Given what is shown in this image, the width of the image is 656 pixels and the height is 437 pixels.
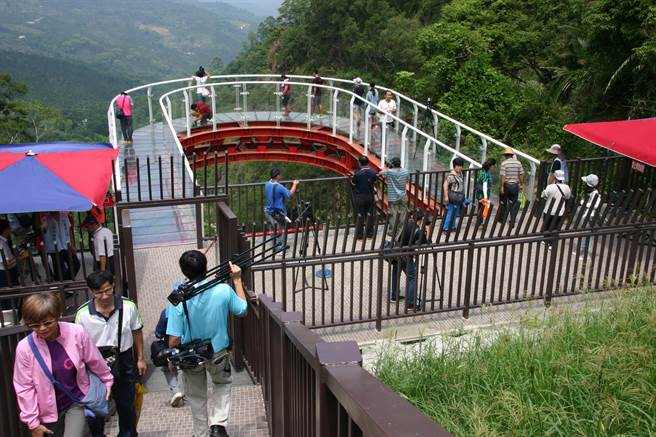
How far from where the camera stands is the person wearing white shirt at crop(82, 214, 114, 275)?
6645mm

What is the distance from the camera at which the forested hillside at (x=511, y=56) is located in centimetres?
1446

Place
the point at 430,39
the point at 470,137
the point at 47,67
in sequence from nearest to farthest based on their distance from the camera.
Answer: the point at 470,137, the point at 430,39, the point at 47,67

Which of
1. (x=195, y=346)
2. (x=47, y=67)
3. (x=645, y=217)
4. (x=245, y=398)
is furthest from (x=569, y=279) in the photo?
(x=47, y=67)

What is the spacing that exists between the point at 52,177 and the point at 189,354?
3.08 meters

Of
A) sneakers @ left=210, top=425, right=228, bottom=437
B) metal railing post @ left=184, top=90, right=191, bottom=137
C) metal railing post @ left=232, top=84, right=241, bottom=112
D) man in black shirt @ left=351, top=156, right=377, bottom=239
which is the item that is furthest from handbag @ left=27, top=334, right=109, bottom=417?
metal railing post @ left=232, top=84, right=241, bottom=112

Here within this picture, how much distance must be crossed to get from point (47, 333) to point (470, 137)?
11.7 m

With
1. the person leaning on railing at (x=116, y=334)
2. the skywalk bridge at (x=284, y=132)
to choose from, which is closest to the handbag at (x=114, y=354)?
the person leaning on railing at (x=116, y=334)

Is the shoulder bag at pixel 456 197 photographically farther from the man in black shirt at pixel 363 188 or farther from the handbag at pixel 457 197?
the man in black shirt at pixel 363 188

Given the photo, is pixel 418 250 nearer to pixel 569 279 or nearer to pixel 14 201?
pixel 569 279

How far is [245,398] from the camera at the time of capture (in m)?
5.61

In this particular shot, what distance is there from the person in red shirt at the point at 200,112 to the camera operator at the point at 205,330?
1477cm

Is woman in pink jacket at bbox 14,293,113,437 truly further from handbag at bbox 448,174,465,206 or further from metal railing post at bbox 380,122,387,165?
metal railing post at bbox 380,122,387,165

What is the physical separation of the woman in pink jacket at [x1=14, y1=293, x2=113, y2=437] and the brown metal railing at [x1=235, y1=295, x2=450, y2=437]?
1154mm

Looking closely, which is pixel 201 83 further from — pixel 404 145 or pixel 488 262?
pixel 488 262
